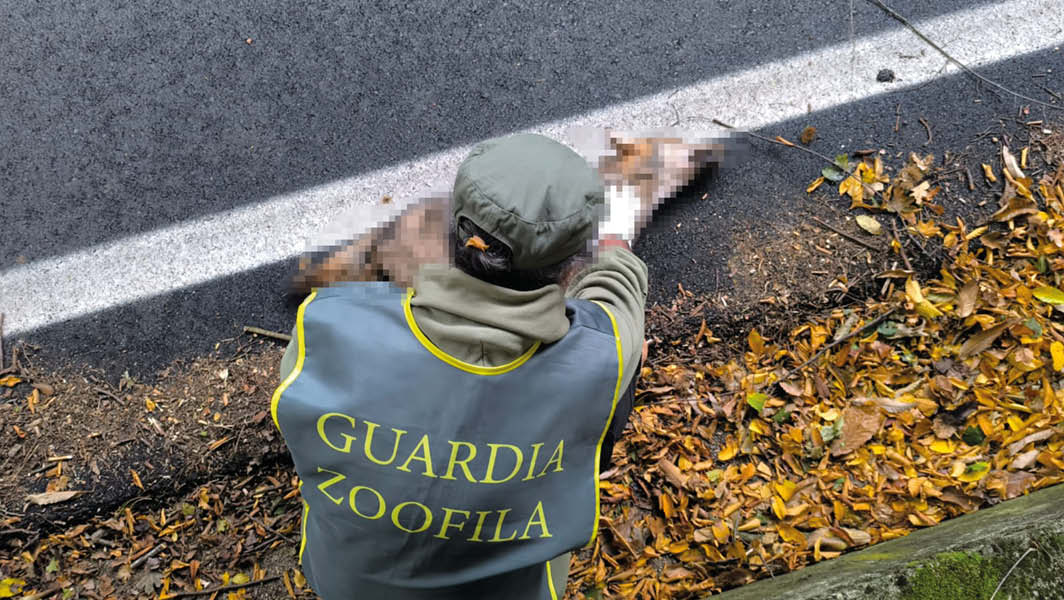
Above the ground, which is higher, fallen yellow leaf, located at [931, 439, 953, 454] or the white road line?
the white road line

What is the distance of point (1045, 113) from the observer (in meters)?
2.63

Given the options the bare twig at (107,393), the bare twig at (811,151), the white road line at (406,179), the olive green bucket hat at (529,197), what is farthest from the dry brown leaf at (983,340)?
the bare twig at (107,393)

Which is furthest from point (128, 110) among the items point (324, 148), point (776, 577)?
point (776, 577)

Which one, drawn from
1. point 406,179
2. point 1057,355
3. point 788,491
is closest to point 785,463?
point 788,491

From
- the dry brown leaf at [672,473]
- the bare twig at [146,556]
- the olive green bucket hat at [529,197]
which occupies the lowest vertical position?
the bare twig at [146,556]

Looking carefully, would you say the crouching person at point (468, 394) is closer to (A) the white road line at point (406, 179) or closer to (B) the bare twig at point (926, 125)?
(A) the white road line at point (406, 179)

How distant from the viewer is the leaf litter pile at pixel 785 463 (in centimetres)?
224

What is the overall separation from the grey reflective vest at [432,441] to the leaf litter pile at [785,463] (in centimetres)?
92

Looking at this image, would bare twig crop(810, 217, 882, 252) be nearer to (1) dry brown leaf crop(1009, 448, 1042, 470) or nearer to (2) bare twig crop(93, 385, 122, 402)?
(1) dry brown leaf crop(1009, 448, 1042, 470)

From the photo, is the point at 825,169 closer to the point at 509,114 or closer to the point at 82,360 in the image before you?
the point at 509,114

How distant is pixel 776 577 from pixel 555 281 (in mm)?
1368

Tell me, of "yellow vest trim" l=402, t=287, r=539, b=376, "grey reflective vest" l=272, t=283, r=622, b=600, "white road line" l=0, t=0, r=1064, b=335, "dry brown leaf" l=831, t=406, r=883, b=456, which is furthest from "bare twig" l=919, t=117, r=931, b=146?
"yellow vest trim" l=402, t=287, r=539, b=376

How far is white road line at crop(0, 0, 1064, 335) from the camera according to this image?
8.13 ft

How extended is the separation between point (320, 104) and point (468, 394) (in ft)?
5.69
